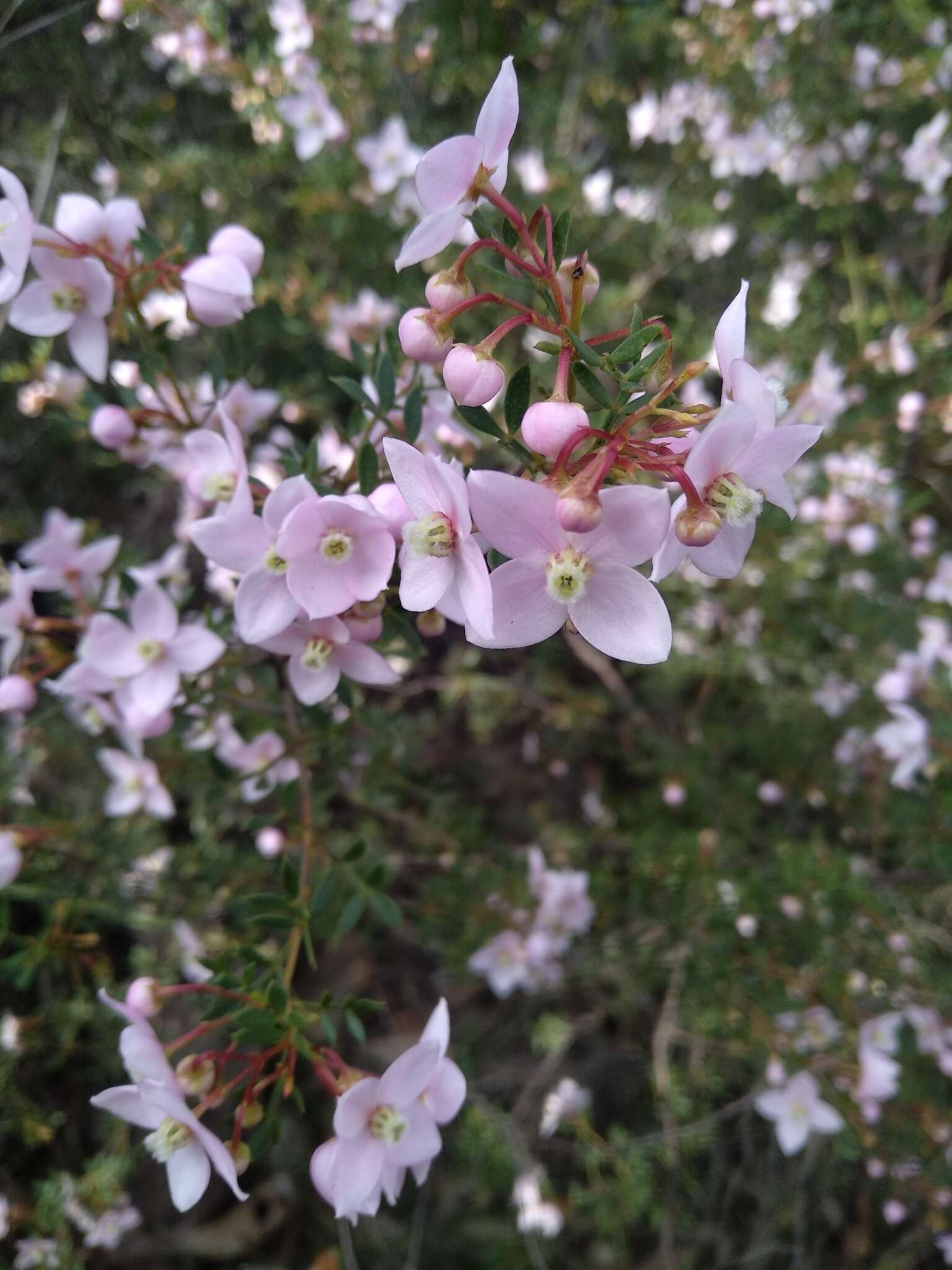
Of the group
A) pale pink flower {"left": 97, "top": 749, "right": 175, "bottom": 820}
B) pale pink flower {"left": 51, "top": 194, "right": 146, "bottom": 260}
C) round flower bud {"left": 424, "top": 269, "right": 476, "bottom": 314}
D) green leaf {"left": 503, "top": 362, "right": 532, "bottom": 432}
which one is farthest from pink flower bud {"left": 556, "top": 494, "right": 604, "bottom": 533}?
pale pink flower {"left": 97, "top": 749, "right": 175, "bottom": 820}

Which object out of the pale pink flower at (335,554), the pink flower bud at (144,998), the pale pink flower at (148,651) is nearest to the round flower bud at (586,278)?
the pale pink flower at (335,554)

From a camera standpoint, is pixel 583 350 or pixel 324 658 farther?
pixel 324 658

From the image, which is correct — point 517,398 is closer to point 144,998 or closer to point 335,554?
point 335,554

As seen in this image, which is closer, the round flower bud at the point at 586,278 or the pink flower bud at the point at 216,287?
the round flower bud at the point at 586,278

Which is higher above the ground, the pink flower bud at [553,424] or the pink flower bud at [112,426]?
the pink flower bud at [553,424]

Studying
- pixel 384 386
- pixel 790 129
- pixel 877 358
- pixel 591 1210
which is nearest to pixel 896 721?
pixel 877 358

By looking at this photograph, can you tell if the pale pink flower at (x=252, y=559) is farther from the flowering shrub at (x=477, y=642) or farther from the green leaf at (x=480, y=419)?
the green leaf at (x=480, y=419)

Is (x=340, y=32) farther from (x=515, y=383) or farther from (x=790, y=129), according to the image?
(x=515, y=383)

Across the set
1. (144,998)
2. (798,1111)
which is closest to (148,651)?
(144,998)
